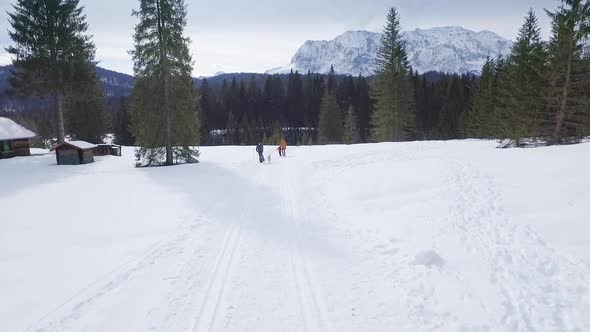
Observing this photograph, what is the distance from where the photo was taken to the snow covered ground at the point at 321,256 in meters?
5.60

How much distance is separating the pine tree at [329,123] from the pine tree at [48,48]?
4334 centimetres

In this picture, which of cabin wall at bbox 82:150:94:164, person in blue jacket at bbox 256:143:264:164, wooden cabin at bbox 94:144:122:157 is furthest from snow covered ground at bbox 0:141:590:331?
wooden cabin at bbox 94:144:122:157

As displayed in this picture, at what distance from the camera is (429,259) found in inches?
287

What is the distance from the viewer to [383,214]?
35.5 ft

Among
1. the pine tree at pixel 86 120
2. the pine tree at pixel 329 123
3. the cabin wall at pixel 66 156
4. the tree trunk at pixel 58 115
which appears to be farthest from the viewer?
the pine tree at pixel 329 123

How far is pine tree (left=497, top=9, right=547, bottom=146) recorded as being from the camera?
24172mm

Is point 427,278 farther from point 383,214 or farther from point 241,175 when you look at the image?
point 241,175

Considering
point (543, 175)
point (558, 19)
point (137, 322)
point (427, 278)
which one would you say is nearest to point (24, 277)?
point (137, 322)

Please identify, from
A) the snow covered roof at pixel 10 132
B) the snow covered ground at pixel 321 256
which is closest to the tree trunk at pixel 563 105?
the snow covered ground at pixel 321 256

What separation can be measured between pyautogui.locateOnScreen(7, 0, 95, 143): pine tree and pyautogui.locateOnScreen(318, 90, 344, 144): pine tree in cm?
4334

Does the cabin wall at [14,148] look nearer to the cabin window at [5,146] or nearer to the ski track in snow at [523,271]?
the cabin window at [5,146]

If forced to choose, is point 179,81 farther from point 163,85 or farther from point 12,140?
point 12,140

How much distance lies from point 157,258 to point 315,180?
1057cm

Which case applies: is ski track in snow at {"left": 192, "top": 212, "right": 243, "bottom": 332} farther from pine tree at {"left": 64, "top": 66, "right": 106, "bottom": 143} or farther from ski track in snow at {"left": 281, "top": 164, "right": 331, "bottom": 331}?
pine tree at {"left": 64, "top": 66, "right": 106, "bottom": 143}
